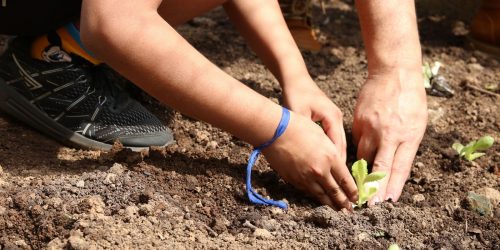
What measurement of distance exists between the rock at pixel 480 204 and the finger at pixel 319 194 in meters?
0.38

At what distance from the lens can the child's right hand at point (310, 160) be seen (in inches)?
67.7

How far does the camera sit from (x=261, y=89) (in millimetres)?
2523

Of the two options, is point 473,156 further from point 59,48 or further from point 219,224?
point 59,48

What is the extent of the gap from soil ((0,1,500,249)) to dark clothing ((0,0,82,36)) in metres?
0.31

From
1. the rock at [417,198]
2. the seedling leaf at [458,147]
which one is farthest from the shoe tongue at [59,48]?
the seedling leaf at [458,147]

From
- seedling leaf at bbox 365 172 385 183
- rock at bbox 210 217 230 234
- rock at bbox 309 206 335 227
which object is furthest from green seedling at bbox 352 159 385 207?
rock at bbox 210 217 230 234

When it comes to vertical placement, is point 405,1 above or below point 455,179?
above

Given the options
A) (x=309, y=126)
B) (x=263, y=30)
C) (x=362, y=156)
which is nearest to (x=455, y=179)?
(x=362, y=156)

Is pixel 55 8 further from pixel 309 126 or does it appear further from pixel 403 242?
pixel 403 242

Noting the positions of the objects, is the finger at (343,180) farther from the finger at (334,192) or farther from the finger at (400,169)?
the finger at (400,169)

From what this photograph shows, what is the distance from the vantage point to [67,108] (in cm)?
210

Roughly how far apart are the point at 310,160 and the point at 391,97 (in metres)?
0.43

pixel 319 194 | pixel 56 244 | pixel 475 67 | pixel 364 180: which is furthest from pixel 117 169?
pixel 475 67

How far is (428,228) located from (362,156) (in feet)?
1.06
